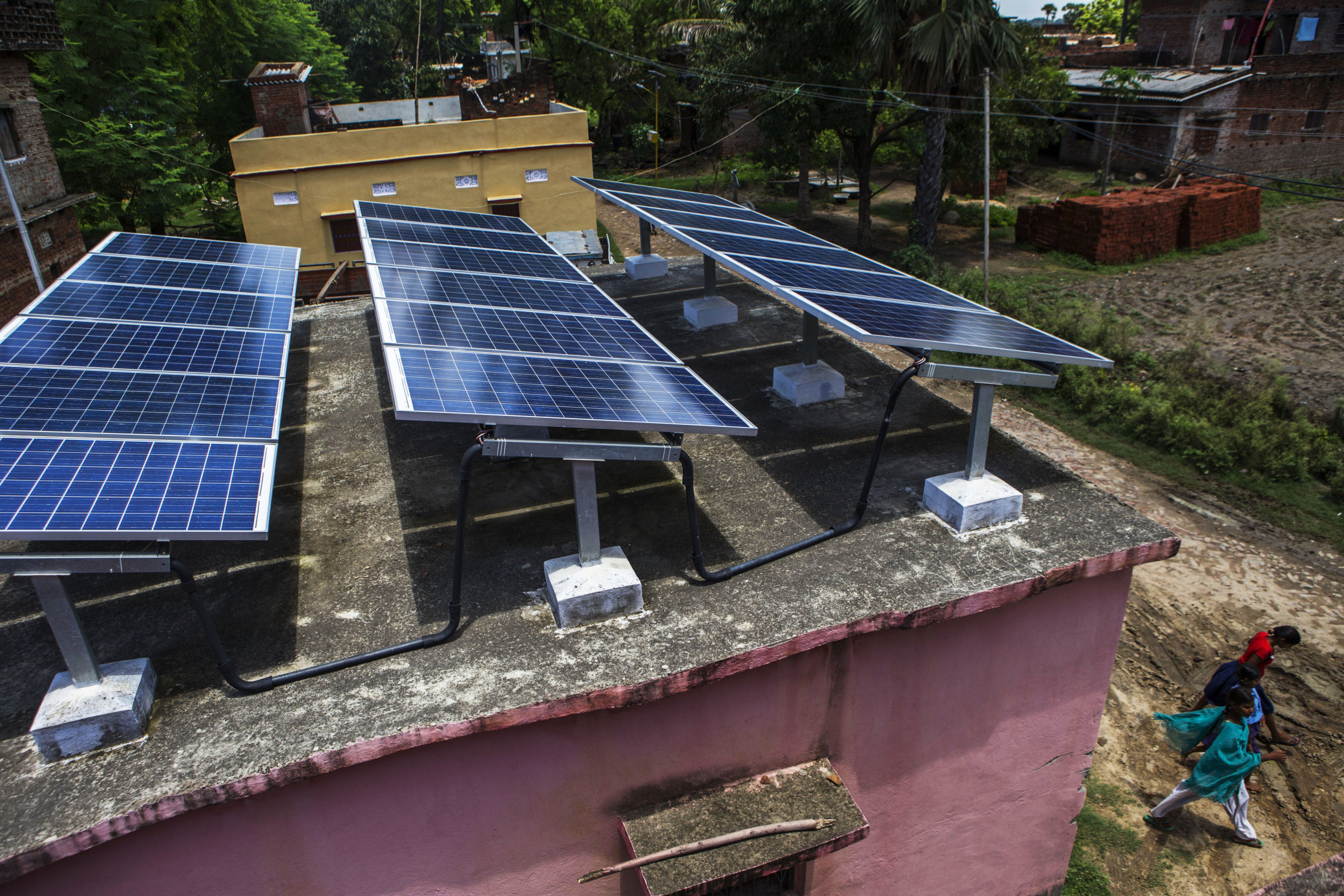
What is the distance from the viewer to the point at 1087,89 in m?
37.1

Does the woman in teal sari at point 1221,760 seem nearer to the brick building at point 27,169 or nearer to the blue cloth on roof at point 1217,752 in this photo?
the blue cloth on roof at point 1217,752

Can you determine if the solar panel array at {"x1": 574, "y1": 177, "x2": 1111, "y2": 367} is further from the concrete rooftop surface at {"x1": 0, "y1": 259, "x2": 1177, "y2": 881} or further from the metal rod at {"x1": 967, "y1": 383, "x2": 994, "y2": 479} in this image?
the concrete rooftop surface at {"x1": 0, "y1": 259, "x2": 1177, "y2": 881}

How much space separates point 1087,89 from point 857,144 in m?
17.9

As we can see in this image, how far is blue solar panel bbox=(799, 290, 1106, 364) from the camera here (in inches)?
237

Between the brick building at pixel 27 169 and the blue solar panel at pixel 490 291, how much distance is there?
49.0 feet

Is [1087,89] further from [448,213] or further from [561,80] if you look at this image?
[448,213]

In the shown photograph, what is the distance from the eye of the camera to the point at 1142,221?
2556cm

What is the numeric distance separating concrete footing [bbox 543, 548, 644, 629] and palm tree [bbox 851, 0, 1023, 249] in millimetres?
19606

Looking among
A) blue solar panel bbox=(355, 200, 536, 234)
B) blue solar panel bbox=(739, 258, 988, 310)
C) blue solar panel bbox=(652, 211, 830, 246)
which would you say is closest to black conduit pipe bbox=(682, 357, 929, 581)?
blue solar panel bbox=(739, 258, 988, 310)

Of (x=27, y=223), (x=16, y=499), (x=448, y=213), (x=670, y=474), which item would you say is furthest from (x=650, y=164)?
(x=16, y=499)

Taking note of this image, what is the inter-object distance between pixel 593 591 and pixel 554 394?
1.37 metres

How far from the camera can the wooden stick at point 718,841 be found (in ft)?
17.5

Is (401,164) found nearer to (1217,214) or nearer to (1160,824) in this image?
(1160,824)

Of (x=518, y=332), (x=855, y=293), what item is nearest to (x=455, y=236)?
(x=518, y=332)
